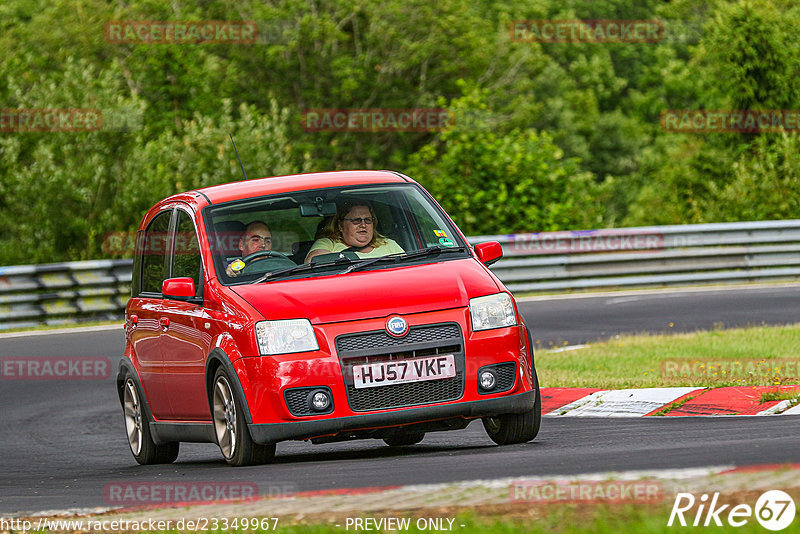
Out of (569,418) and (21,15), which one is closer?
(569,418)

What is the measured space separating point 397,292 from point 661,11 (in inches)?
2826

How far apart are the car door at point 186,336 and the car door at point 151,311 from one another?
14 cm

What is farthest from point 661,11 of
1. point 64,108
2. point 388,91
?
point 64,108

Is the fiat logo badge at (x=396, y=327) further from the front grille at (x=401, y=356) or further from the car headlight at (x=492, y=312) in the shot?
the car headlight at (x=492, y=312)

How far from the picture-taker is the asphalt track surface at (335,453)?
6.55 meters

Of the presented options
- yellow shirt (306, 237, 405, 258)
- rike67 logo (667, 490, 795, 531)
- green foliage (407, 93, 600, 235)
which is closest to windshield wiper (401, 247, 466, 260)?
yellow shirt (306, 237, 405, 258)

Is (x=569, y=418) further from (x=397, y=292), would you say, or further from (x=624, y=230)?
(x=624, y=230)

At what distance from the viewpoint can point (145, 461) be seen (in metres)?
9.76

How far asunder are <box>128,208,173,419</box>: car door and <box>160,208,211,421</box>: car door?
0.14 metres

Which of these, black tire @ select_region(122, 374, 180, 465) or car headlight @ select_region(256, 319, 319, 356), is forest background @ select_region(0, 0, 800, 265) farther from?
car headlight @ select_region(256, 319, 319, 356)

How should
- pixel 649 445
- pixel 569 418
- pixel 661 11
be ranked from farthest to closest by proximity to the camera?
pixel 661 11 < pixel 569 418 < pixel 649 445

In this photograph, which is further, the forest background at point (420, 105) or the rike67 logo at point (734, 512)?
the forest background at point (420, 105)

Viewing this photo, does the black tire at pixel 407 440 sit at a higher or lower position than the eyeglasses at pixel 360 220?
lower

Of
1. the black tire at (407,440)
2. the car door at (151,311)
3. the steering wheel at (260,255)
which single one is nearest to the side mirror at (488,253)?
the steering wheel at (260,255)
